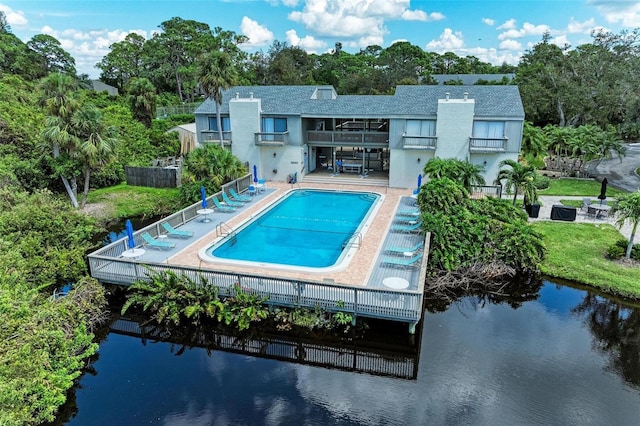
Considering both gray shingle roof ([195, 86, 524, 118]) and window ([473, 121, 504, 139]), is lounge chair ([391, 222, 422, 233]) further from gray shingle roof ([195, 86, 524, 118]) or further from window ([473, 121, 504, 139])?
gray shingle roof ([195, 86, 524, 118])

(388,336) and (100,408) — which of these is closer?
(100,408)

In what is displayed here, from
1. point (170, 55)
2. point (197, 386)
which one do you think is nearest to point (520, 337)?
point (197, 386)

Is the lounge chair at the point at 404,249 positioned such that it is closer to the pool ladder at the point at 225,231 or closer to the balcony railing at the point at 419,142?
the pool ladder at the point at 225,231

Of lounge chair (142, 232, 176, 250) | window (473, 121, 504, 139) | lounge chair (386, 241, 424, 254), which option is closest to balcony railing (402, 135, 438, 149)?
window (473, 121, 504, 139)

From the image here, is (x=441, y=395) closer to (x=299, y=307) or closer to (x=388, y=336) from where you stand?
(x=388, y=336)

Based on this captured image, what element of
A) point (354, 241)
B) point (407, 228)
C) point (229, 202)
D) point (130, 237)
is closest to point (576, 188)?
point (407, 228)
